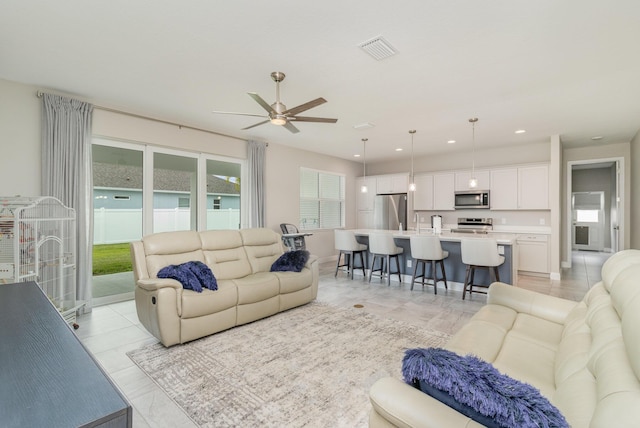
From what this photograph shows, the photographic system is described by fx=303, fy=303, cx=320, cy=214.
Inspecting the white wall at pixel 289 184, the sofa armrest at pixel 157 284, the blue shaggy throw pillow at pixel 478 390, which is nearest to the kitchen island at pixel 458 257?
the white wall at pixel 289 184

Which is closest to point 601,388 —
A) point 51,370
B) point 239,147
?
point 51,370

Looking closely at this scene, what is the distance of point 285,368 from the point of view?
242 centimetres

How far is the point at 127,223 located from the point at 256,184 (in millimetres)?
2220

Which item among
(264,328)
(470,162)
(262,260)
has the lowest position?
Answer: (264,328)

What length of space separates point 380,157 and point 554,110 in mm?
3950

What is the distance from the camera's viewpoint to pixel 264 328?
3.25 meters

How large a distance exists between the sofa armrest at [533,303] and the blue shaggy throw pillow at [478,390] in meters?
1.63

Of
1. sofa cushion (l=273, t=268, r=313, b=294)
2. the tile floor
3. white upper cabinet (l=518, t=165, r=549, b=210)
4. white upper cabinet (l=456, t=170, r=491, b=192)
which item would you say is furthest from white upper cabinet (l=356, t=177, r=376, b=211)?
sofa cushion (l=273, t=268, r=313, b=294)

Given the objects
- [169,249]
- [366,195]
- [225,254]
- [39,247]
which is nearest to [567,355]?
[225,254]

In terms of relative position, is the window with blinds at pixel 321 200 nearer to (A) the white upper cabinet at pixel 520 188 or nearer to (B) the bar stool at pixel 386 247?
(B) the bar stool at pixel 386 247

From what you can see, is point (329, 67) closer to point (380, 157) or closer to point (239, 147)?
point (239, 147)

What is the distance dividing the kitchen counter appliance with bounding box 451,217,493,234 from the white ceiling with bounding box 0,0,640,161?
2.53m

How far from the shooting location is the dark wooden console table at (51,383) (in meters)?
0.56

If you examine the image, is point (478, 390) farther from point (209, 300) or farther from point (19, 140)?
point (19, 140)
